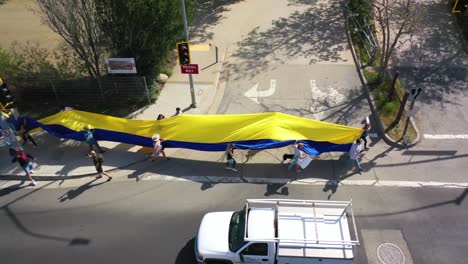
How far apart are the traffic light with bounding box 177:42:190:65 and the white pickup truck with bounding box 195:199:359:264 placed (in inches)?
302

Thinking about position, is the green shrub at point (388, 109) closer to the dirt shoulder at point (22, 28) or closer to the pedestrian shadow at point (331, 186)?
the pedestrian shadow at point (331, 186)

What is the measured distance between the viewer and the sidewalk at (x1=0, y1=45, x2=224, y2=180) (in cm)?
1412

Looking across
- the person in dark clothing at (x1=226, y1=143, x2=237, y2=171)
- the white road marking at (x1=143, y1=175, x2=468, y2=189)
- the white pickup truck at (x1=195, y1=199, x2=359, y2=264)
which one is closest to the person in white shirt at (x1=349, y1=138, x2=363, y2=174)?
the white road marking at (x1=143, y1=175, x2=468, y2=189)

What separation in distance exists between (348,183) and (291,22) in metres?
14.5

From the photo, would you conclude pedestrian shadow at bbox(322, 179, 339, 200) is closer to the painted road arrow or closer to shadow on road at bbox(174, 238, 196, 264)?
shadow on road at bbox(174, 238, 196, 264)

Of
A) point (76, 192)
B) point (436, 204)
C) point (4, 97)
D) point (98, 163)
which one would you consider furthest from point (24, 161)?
point (436, 204)

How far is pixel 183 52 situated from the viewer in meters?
15.4

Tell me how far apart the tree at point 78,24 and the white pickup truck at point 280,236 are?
10.9 metres

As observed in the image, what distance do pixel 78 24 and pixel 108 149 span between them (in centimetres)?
582

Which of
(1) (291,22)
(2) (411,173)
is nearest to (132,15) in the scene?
(1) (291,22)

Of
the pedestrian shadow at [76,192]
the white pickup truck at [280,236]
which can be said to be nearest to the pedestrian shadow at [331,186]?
the white pickup truck at [280,236]

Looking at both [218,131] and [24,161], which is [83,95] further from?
[218,131]

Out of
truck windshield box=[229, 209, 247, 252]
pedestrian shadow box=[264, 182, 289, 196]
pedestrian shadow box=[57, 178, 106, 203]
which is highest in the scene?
truck windshield box=[229, 209, 247, 252]

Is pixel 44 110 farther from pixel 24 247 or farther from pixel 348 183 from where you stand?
pixel 348 183
